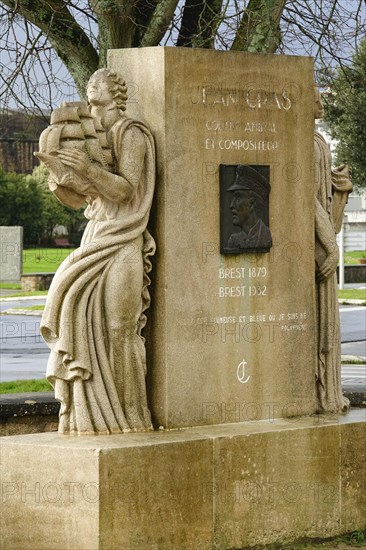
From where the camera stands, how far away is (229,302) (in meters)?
9.71

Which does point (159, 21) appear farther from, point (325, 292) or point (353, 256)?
point (353, 256)

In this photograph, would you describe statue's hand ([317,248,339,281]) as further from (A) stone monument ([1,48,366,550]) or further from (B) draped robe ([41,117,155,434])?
(B) draped robe ([41,117,155,434])

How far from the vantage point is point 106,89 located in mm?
9414

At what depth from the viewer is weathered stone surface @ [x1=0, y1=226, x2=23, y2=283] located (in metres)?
32.8

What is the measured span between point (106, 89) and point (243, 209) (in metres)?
1.16

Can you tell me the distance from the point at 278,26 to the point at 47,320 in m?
6.31

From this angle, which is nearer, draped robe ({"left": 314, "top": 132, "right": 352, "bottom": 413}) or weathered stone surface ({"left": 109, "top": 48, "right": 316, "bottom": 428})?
weathered stone surface ({"left": 109, "top": 48, "right": 316, "bottom": 428})

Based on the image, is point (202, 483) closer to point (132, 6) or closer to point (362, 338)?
point (132, 6)

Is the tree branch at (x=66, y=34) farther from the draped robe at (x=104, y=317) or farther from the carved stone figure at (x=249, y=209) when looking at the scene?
the draped robe at (x=104, y=317)

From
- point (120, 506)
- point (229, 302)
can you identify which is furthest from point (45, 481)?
point (229, 302)

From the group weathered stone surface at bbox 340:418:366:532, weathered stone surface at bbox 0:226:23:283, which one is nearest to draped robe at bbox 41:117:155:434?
A: weathered stone surface at bbox 340:418:366:532

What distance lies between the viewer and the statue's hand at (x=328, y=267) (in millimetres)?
10352

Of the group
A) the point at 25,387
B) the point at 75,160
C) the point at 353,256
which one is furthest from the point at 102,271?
the point at 353,256

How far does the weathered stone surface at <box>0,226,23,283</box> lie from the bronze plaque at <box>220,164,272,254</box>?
21.6 m
